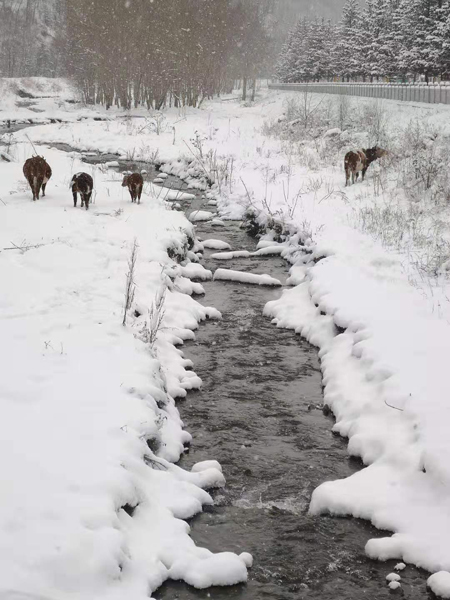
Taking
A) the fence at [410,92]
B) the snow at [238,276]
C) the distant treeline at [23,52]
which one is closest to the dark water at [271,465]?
the snow at [238,276]

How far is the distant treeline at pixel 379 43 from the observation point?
35781mm

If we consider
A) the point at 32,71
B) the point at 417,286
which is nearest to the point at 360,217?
the point at 417,286

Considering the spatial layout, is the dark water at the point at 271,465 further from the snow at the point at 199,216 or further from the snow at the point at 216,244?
the snow at the point at 199,216

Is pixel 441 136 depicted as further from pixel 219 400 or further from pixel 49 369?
pixel 49 369

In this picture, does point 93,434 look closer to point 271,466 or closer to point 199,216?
point 271,466

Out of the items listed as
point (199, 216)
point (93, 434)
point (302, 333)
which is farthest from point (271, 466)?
point (199, 216)

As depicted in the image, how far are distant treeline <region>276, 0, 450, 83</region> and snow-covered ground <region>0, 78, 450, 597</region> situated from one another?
81.2ft

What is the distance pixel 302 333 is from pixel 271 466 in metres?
3.22

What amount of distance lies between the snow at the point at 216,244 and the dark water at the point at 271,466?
12.4 feet

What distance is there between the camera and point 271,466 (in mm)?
5133

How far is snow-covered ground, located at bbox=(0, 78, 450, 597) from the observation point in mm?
4096

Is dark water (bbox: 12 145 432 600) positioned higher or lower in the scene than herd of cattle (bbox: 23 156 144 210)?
lower

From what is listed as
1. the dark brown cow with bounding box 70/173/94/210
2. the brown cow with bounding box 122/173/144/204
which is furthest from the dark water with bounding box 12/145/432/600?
the brown cow with bounding box 122/173/144/204

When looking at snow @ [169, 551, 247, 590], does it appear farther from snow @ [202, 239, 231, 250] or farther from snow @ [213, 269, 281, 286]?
snow @ [202, 239, 231, 250]
